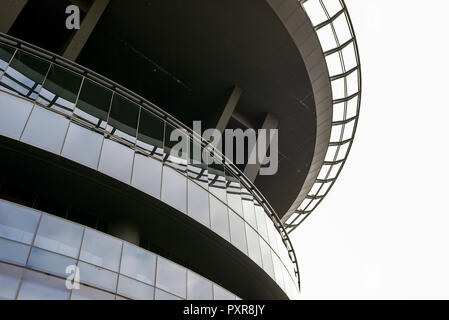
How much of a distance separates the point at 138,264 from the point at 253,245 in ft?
19.9

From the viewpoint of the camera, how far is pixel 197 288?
14266 millimetres

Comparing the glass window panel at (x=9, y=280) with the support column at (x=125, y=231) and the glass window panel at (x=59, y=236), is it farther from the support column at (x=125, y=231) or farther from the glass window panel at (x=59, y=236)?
the support column at (x=125, y=231)

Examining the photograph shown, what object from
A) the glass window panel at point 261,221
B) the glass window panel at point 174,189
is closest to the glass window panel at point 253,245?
the glass window panel at point 261,221

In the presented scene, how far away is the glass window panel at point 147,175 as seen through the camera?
14.8 meters

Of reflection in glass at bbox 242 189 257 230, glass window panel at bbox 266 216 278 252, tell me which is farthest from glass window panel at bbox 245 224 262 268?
glass window panel at bbox 266 216 278 252

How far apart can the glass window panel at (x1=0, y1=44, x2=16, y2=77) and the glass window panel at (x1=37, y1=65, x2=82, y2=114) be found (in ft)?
4.20

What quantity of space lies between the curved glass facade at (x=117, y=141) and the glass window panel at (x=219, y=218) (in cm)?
4

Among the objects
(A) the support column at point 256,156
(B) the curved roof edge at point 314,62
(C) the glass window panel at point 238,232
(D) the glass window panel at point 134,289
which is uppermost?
(B) the curved roof edge at point 314,62

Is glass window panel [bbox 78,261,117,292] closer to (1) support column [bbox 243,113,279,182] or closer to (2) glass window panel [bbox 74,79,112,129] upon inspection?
(2) glass window panel [bbox 74,79,112,129]

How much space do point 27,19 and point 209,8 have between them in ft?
26.0

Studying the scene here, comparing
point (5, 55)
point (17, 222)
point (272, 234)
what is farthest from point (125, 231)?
point (272, 234)

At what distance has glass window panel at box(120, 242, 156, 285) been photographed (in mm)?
12617
